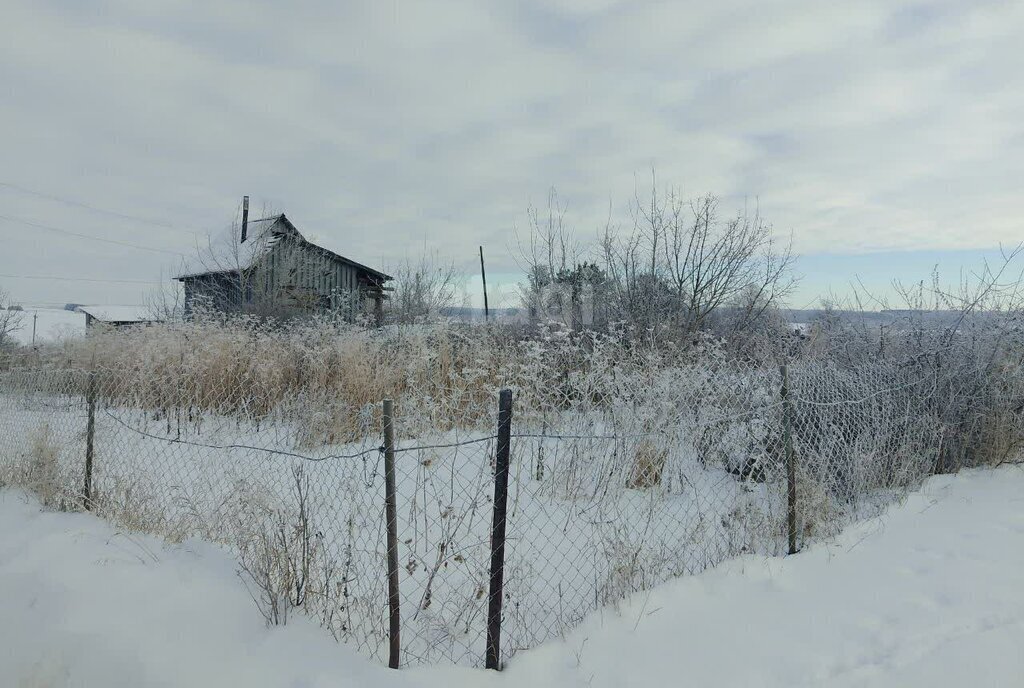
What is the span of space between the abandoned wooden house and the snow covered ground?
1354 centimetres

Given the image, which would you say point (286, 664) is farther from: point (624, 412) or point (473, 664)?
point (624, 412)

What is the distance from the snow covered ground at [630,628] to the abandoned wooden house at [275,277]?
13.5 m

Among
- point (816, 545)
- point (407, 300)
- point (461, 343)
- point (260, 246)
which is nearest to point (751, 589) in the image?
point (816, 545)

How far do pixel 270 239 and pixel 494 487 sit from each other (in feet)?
60.0

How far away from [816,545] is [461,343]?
5692 millimetres

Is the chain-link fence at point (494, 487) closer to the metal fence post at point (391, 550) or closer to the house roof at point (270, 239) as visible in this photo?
the metal fence post at point (391, 550)

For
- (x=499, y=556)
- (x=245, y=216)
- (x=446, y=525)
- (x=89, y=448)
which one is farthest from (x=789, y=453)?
(x=245, y=216)

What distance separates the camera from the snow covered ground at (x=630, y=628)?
2.45 m

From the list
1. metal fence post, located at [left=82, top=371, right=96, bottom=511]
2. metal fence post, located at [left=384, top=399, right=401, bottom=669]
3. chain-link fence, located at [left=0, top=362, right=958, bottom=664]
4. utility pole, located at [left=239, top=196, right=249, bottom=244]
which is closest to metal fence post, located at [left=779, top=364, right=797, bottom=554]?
chain-link fence, located at [left=0, top=362, right=958, bottom=664]

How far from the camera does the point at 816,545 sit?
3713 mm

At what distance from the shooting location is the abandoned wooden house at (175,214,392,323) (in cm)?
1741

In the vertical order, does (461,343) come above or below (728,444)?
above

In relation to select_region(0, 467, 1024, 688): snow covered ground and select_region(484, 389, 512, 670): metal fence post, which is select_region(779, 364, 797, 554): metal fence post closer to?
select_region(0, 467, 1024, 688): snow covered ground

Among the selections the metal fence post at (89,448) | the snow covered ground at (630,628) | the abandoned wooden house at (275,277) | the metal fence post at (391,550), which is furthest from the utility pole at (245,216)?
the metal fence post at (391,550)
